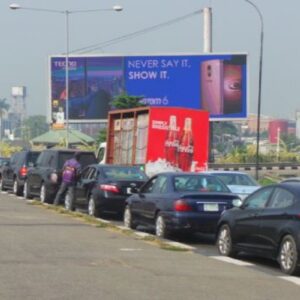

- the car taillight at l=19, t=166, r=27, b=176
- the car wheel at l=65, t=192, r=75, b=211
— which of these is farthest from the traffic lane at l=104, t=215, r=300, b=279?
the car taillight at l=19, t=166, r=27, b=176

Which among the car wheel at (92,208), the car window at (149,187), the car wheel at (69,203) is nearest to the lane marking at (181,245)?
the car window at (149,187)

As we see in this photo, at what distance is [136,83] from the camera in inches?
2589

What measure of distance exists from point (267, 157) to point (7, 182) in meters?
45.5

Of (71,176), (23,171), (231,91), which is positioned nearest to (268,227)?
(71,176)

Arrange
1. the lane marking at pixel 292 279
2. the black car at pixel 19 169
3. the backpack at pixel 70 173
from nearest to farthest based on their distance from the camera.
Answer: the lane marking at pixel 292 279
the backpack at pixel 70 173
the black car at pixel 19 169

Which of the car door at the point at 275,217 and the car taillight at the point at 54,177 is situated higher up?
the car door at the point at 275,217

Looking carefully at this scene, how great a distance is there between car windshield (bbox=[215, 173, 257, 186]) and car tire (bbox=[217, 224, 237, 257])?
22.1 ft

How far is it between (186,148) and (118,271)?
14.4 meters

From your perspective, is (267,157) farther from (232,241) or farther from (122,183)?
(232,241)

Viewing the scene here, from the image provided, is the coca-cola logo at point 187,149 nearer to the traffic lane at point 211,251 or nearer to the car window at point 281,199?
the traffic lane at point 211,251

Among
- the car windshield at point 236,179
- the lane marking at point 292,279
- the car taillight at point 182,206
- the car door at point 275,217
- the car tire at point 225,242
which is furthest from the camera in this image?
the car windshield at point 236,179

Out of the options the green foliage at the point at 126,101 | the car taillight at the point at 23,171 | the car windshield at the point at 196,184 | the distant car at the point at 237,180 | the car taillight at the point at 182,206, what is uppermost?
the green foliage at the point at 126,101

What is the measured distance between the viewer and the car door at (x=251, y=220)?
44.3 ft

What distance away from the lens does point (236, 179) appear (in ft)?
71.8
